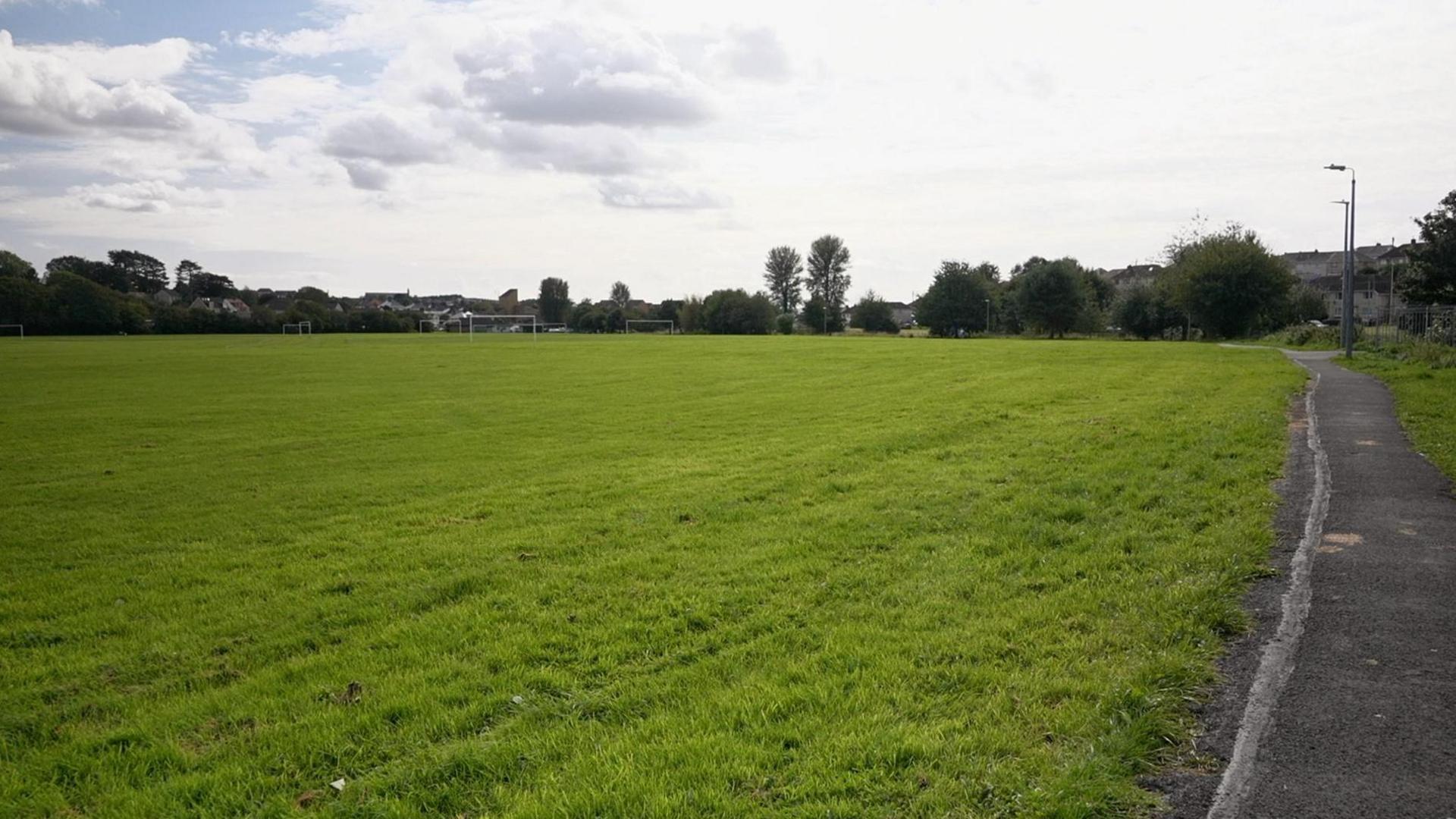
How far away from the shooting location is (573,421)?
22.2 metres

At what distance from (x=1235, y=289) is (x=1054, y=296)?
26842 mm

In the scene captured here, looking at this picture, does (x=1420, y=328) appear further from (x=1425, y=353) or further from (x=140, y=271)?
(x=140, y=271)

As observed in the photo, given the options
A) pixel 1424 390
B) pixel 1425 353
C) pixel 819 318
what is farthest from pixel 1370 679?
pixel 819 318

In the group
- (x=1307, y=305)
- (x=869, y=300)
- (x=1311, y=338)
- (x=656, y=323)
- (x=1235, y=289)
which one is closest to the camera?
(x=1311, y=338)

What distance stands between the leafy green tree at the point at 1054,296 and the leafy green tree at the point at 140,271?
14927cm

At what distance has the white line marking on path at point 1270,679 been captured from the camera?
161 inches

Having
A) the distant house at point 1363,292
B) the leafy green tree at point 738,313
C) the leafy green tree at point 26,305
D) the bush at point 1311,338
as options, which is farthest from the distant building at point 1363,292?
the leafy green tree at point 26,305

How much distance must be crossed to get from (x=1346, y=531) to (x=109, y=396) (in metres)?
34.7

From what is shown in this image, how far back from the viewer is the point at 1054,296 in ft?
326

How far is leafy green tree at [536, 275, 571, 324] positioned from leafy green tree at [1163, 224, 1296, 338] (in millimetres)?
129572

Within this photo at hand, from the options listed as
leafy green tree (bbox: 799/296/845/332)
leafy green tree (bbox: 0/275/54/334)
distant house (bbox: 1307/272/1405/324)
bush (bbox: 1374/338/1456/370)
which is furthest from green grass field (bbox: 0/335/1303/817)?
leafy green tree (bbox: 799/296/845/332)

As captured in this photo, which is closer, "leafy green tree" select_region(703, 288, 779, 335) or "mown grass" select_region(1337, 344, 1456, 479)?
"mown grass" select_region(1337, 344, 1456, 479)

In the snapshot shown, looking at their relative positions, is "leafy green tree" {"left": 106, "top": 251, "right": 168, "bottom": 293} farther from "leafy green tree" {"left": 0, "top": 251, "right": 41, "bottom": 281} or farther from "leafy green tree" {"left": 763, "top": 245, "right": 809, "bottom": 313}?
"leafy green tree" {"left": 763, "top": 245, "right": 809, "bottom": 313}

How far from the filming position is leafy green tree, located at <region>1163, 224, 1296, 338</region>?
73.1 metres
